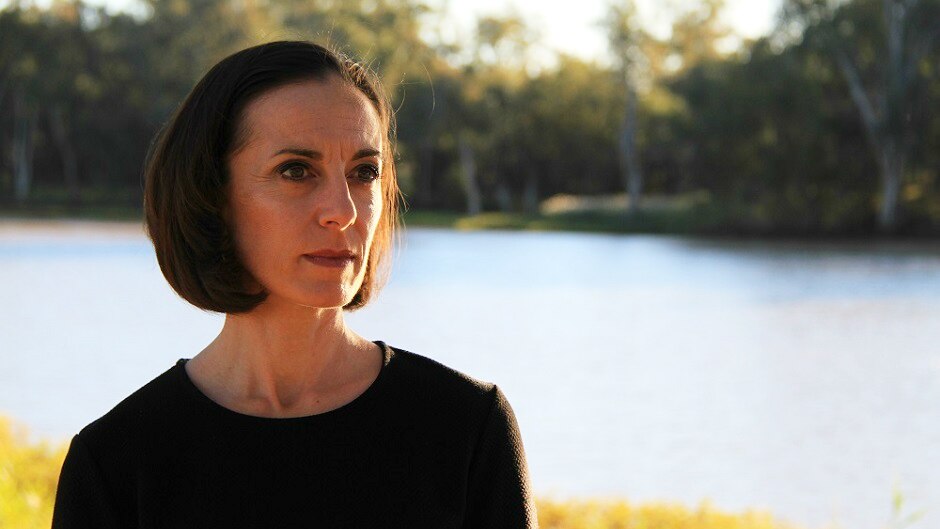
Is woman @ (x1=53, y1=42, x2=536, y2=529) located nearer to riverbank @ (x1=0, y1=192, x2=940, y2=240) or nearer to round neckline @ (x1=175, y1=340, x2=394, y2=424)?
round neckline @ (x1=175, y1=340, x2=394, y2=424)

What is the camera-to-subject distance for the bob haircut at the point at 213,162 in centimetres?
136

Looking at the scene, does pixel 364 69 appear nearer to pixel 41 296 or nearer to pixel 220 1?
pixel 41 296

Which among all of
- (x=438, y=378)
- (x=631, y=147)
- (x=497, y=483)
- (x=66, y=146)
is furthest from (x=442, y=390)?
(x=66, y=146)

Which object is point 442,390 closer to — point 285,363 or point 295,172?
point 285,363

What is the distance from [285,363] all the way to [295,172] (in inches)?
9.9

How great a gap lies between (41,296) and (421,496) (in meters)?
15.8

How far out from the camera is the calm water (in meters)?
7.41

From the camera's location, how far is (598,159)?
46.0 m

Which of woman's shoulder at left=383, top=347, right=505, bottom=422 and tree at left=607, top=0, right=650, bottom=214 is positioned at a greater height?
tree at left=607, top=0, right=650, bottom=214

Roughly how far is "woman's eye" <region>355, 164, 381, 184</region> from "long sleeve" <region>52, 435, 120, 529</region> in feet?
1.46

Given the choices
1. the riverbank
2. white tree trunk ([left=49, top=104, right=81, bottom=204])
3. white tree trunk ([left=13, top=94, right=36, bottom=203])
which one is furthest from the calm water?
white tree trunk ([left=49, top=104, right=81, bottom=204])

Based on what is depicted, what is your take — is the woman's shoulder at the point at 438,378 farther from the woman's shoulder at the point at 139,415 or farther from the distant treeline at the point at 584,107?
the distant treeline at the point at 584,107

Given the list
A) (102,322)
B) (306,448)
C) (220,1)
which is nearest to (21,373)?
(102,322)

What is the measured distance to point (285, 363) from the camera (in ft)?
4.82
